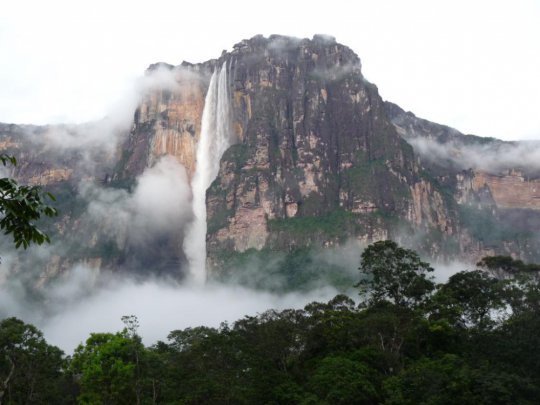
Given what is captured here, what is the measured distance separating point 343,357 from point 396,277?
13.1 m

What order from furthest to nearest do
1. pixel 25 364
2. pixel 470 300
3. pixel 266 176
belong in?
pixel 266 176, pixel 470 300, pixel 25 364

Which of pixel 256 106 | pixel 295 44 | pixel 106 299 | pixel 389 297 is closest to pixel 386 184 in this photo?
pixel 256 106

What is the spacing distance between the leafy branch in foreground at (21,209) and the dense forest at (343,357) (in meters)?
25.7

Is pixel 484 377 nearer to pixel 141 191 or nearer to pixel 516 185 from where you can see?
pixel 141 191

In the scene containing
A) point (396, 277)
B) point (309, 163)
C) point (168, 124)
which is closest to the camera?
point (396, 277)

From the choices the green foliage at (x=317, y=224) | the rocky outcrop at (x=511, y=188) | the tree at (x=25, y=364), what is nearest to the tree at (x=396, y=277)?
the tree at (x=25, y=364)

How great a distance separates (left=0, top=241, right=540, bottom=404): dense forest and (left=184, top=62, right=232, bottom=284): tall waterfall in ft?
290

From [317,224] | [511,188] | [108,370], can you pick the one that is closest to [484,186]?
[511,188]

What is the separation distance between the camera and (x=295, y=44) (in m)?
159

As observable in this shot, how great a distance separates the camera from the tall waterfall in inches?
5576

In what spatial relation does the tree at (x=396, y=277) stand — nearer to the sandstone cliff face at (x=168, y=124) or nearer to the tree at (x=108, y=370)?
the tree at (x=108, y=370)

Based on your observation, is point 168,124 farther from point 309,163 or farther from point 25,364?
point 25,364

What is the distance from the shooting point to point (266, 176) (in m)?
135

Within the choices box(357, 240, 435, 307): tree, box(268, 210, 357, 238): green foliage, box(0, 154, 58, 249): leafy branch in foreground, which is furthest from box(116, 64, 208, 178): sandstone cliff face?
box(0, 154, 58, 249): leafy branch in foreground
